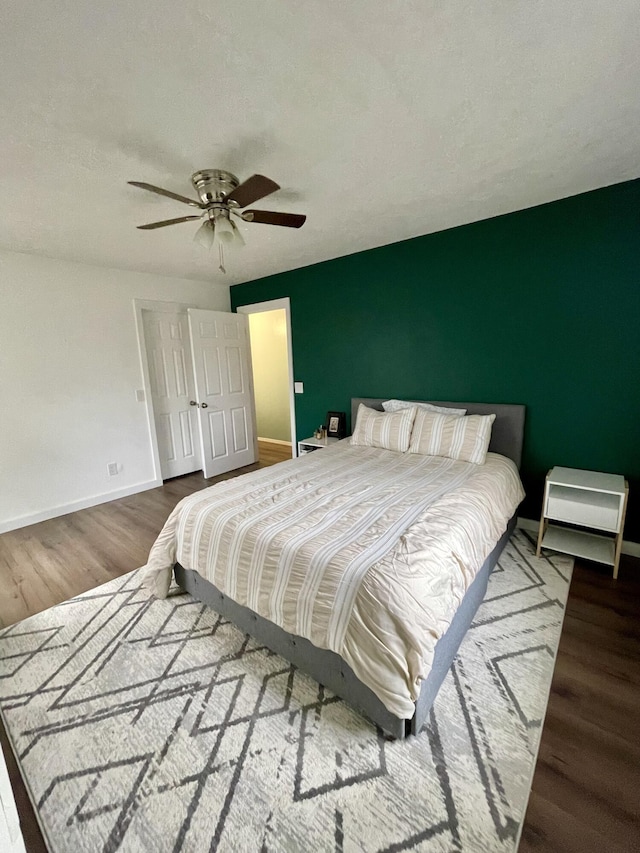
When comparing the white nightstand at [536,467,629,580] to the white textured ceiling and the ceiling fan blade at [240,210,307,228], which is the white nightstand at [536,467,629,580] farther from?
the ceiling fan blade at [240,210,307,228]

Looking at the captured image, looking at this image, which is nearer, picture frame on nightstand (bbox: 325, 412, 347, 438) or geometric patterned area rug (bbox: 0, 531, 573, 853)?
geometric patterned area rug (bbox: 0, 531, 573, 853)

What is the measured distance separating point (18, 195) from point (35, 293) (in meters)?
1.36

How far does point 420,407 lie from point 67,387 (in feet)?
10.9

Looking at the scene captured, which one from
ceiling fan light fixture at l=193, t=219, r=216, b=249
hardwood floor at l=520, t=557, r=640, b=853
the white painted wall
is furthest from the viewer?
the white painted wall

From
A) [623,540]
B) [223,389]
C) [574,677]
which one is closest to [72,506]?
[223,389]

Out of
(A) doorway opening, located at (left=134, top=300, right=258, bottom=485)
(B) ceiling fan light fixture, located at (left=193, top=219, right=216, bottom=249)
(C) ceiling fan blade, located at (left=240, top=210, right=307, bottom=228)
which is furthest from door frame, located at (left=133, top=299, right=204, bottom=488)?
(C) ceiling fan blade, located at (left=240, top=210, right=307, bottom=228)

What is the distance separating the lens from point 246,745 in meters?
1.29

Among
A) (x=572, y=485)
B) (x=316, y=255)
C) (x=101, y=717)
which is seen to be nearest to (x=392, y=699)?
(x=101, y=717)

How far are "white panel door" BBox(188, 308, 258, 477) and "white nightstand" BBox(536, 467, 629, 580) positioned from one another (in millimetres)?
3404

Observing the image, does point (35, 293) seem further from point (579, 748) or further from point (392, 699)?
point (579, 748)

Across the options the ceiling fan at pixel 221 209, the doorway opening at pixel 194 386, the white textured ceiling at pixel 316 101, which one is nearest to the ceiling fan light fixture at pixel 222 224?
the ceiling fan at pixel 221 209

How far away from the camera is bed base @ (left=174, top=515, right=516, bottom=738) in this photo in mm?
1294

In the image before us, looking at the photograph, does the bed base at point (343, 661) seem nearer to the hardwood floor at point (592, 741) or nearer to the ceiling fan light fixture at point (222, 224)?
the hardwood floor at point (592, 741)

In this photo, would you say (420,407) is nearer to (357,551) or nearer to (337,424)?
(337,424)
